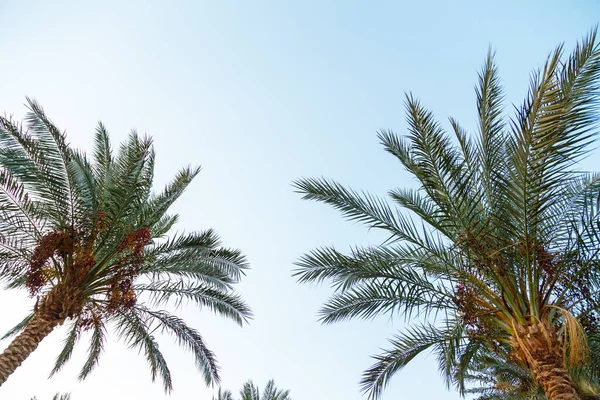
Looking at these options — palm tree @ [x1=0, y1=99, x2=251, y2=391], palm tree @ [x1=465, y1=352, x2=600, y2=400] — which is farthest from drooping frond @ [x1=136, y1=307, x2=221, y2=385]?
palm tree @ [x1=465, y1=352, x2=600, y2=400]

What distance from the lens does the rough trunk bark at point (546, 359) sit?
18.3 feet

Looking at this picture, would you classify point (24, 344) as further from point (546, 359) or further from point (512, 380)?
point (512, 380)

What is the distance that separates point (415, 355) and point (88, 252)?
611 cm

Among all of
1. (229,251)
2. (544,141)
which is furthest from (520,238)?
(229,251)

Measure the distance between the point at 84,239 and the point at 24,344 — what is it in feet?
6.62

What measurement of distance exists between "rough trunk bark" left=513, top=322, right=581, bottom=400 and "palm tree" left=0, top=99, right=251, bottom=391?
637cm

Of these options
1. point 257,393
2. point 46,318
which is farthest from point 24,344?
point 257,393

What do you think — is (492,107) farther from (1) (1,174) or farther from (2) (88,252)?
(1) (1,174)

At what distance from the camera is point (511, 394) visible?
1012 cm

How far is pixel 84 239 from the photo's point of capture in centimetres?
880

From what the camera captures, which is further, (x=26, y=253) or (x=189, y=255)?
(x=189, y=255)

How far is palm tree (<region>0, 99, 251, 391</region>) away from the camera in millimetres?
8352

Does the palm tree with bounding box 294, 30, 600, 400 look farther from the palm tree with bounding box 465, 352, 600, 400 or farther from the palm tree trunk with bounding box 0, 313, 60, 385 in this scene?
the palm tree trunk with bounding box 0, 313, 60, 385

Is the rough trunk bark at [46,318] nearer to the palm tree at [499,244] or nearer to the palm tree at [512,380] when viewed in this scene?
the palm tree at [499,244]
